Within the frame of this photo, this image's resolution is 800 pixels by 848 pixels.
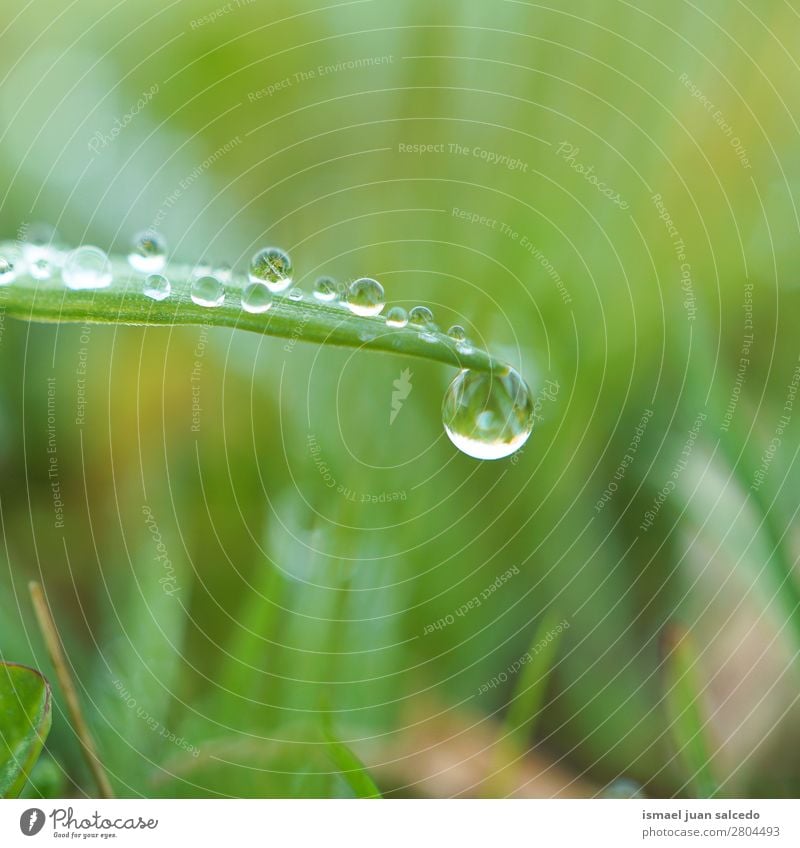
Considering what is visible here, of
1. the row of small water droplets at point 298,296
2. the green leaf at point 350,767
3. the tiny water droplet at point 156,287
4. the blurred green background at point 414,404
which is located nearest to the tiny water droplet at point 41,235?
the blurred green background at point 414,404

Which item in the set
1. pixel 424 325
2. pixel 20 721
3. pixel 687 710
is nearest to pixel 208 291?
pixel 424 325

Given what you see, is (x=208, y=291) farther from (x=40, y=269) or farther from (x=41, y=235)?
(x=41, y=235)

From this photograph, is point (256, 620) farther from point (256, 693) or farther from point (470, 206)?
point (470, 206)

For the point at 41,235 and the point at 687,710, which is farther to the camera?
the point at 41,235

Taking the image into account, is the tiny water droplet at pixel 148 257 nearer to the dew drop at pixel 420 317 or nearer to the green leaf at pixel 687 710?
the dew drop at pixel 420 317

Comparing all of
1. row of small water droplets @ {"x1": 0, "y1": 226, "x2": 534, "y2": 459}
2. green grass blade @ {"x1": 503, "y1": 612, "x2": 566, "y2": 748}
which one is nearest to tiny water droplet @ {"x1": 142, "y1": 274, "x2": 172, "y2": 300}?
row of small water droplets @ {"x1": 0, "y1": 226, "x2": 534, "y2": 459}

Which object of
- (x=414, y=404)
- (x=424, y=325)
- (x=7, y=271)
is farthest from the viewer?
(x=414, y=404)

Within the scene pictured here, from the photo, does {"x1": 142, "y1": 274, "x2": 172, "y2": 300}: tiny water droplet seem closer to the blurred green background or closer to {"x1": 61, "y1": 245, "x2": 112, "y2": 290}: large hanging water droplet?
{"x1": 61, "y1": 245, "x2": 112, "y2": 290}: large hanging water droplet
